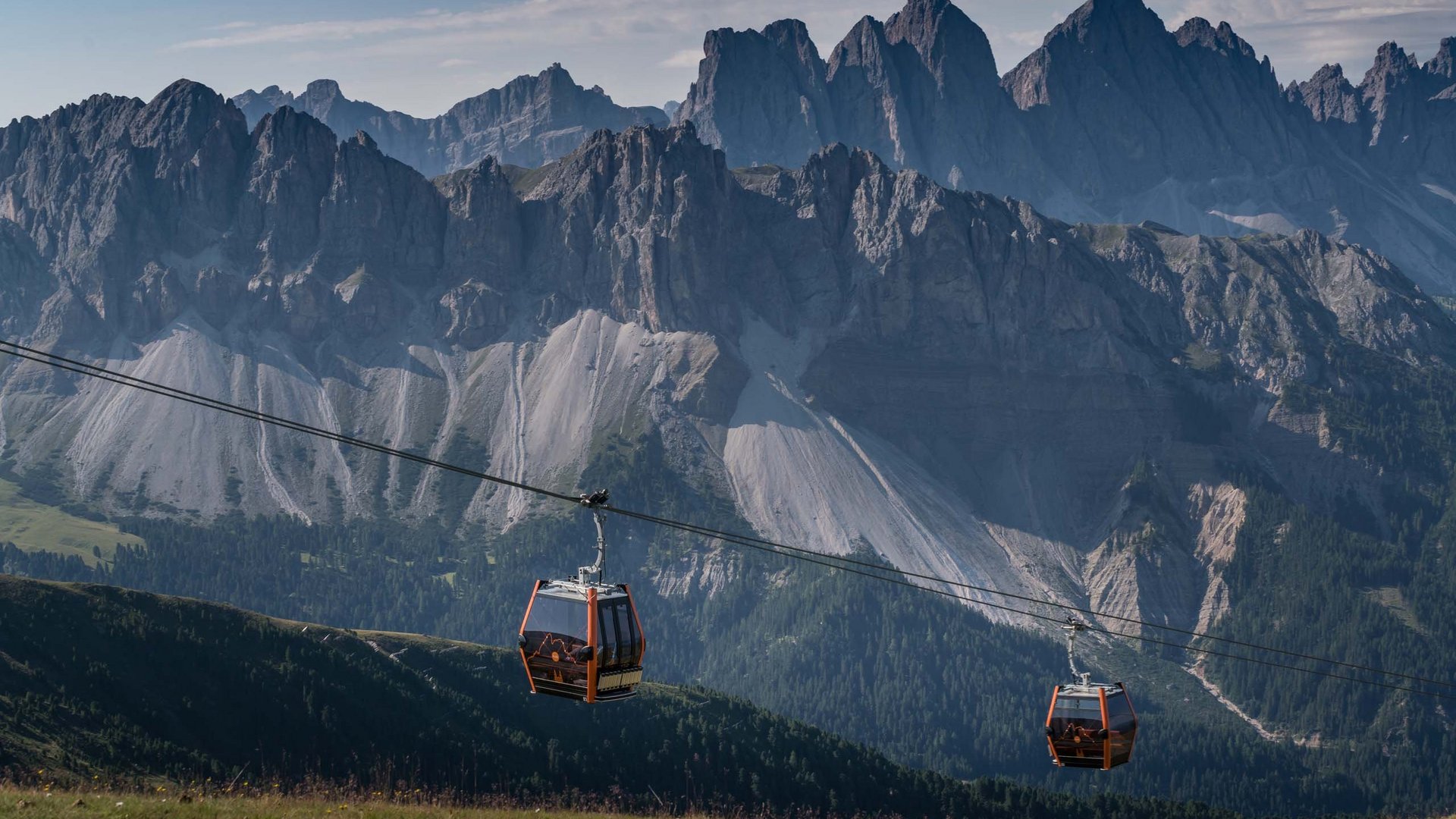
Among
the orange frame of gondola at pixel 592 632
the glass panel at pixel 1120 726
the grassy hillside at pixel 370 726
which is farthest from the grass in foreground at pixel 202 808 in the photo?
the grassy hillside at pixel 370 726

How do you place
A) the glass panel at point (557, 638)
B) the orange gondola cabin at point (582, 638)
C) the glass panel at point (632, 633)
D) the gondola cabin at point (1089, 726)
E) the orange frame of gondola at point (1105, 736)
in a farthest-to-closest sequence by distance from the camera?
the gondola cabin at point (1089, 726)
the orange frame of gondola at point (1105, 736)
the glass panel at point (632, 633)
the glass panel at point (557, 638)
the orange gondola cabin at point (582, 638)

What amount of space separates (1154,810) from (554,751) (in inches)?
2695

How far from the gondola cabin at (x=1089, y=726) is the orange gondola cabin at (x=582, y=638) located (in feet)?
72.4

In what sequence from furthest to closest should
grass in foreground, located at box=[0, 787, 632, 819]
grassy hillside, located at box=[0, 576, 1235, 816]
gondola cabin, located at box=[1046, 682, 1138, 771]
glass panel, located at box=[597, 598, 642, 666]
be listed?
grassy hillside, located at box=[0, 576, 1235, 816], gondola cabin, located at box=[1046, 682, 1138, 771], glass panel, located at box=[597, 598, 642, 666], grass in foreground, located at box=[0, 787, 632, 819]

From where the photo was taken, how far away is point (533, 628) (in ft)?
205

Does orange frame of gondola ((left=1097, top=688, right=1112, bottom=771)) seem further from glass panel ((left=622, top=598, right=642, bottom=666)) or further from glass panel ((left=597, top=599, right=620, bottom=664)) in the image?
glass panel ((left=597, top=599, right=620, bottom=664))

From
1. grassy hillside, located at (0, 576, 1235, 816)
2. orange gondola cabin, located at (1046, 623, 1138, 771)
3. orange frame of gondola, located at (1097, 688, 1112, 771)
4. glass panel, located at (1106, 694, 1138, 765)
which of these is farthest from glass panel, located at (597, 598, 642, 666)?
grassy hillside, located at (0, 576, 1235, 816)

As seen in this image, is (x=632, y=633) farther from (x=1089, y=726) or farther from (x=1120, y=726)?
(x=1120, y=726)

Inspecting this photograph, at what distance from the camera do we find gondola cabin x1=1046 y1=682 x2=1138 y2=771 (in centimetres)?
7381

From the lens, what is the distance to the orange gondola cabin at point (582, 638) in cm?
6112

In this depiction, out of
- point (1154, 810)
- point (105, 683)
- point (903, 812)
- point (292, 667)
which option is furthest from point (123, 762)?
point (1154, 810)

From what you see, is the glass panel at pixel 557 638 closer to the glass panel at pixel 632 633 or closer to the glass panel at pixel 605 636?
the glass panel at pixel 605 636

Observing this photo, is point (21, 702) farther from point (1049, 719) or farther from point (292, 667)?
point (1049, 719)

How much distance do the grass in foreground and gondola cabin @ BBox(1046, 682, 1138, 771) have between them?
29.4 meters
